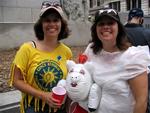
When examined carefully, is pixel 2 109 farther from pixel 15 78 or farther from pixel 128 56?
pixel 128 56

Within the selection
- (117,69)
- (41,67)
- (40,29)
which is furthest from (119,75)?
(40,29)

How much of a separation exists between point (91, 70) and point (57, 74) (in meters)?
0.53

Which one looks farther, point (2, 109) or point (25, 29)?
point (25, 29)

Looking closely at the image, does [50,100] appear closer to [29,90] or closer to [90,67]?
[29,90]

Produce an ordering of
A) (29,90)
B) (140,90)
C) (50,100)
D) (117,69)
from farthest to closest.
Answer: (29,90) < (50,100) < (117,69) < (140,90)

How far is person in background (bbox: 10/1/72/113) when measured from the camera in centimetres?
315

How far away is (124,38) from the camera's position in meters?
2.74

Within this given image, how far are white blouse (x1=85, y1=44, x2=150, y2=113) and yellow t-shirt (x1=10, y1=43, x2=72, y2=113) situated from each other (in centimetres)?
55

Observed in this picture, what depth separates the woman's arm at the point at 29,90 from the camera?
304 centimetres

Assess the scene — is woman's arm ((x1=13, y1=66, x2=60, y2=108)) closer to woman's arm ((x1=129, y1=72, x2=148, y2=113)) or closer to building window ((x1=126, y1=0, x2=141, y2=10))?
woman's arm ((x1=129, y1=72, x2=148, y2=113))

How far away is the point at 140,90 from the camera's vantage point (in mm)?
2543

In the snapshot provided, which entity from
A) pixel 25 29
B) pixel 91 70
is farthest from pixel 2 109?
pixel 25 29

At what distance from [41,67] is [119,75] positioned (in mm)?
790

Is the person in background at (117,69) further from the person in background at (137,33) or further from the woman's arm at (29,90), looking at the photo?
the person in background at (137,33)
